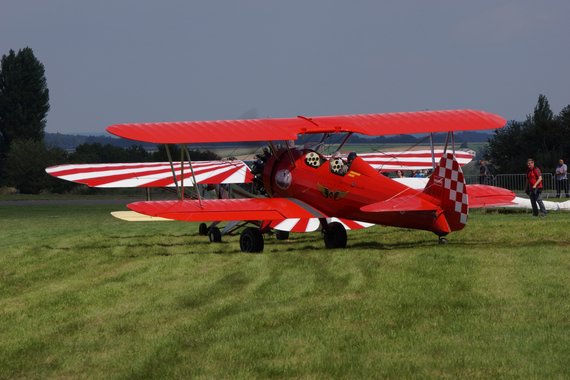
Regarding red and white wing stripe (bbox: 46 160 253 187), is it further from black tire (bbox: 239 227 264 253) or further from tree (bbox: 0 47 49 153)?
tree (bbox: 0 47 49 153)

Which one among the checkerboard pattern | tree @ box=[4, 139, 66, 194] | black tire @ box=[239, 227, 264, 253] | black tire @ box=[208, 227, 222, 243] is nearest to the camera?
the checkerboard pattern

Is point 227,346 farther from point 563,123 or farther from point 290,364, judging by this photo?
point 563,123

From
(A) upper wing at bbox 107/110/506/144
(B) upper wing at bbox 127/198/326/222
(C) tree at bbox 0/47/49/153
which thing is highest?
(C) tree at bbox 0/47/49/153

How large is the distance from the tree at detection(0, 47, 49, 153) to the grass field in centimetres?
7803

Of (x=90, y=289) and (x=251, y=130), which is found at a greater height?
(x=251, y=130)

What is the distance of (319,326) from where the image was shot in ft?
28.2

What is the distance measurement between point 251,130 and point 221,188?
568 centimetres

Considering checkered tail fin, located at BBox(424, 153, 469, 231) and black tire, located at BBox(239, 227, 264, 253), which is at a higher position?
checkered tail fin, located at BBox(424, 153, 469, 231)

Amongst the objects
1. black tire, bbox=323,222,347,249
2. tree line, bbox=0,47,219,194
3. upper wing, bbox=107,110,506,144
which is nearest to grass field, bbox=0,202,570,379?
black tire, bbox=323,222,347,249

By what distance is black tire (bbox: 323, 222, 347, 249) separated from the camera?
648 inches

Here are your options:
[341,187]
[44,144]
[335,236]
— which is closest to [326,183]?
[341,187]

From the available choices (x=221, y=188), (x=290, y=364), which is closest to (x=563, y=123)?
(x=221, y=188)

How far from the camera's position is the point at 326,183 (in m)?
16.0

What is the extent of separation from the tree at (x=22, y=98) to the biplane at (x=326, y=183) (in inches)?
3057
